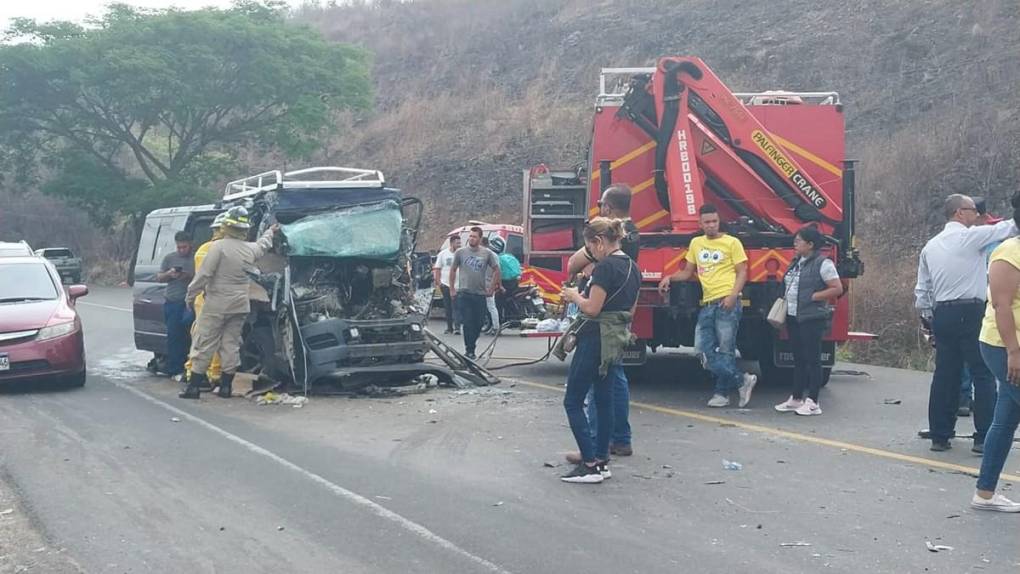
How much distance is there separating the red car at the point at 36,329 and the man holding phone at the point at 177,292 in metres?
0.99

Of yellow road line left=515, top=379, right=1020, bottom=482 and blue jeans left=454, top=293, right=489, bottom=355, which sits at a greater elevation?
blue jeans left=454, top=293, right=489, bottom=355

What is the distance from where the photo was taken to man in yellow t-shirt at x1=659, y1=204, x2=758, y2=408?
9.99 metres

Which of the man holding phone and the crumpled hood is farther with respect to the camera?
the man holding phone

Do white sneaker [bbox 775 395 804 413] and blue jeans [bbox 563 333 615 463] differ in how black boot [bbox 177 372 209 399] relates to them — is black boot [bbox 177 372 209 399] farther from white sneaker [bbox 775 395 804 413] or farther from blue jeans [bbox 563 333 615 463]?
white sneaker [bbox 775 395 804 413]

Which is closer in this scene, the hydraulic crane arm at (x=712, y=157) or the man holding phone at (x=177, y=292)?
the hydraulic crane arm at (x=712, y=157)

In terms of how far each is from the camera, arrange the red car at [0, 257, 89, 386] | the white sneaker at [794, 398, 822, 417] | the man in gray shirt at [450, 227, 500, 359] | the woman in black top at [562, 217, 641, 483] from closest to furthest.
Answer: the woman in black top at [562, 217, 641, 483] < the white sneaker at [794, 398, 822, 417] < the red car at [0, 257, 89, 386] < the man in gray shirt at [450, 227, 500, 359]

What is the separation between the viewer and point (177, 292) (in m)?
12.4

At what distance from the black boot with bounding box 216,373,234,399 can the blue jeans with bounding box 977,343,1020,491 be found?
292 inches

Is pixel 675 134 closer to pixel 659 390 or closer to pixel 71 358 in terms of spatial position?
pixel 659 390

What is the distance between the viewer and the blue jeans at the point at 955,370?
7.98 m

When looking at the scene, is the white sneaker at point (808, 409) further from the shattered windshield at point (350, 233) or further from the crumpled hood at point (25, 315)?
the crumpled hood at point (25, 315)

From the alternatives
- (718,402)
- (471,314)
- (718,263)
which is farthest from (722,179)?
(471,314)

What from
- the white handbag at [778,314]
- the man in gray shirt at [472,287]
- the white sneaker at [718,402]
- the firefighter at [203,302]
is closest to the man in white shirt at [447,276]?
the man in gray shirt at [472,287]

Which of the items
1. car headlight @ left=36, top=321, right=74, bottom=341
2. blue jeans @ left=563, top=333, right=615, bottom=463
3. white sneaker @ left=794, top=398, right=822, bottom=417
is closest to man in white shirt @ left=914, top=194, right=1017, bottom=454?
white sneaker @ left=794, top=398, right=822, bottom=417
